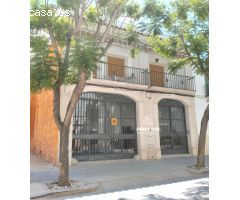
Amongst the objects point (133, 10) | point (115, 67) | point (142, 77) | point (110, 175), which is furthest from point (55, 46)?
point (142, 77)

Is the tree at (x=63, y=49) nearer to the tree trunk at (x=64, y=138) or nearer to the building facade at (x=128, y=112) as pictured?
the tree trunk at (x=64, y=138)

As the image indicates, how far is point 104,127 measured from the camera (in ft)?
38.5

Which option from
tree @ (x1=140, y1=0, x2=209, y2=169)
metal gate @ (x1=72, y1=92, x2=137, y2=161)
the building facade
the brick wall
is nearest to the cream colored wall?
the building facade

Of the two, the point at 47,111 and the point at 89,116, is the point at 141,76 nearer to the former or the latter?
the point at 89,116

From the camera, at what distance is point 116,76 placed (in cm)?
1246

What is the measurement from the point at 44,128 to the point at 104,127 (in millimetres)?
2450

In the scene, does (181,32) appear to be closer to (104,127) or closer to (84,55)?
(104,127)

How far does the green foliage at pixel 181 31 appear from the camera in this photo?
8.41 meters

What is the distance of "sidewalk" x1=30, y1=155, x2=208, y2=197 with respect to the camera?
7.18m

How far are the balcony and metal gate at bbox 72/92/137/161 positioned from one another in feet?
2.81

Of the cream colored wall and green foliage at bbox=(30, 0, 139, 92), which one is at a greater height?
green foliage at bbox=(30, 0, 139, 92)

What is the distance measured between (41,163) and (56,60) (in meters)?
5.36

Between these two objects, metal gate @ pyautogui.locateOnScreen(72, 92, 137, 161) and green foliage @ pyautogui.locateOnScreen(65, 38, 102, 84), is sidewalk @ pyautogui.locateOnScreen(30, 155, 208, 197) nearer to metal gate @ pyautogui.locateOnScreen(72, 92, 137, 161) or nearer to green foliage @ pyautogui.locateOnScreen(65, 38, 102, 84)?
metal gate @ pyautogui.locateOnScreen(72, 92, 137, 161)
